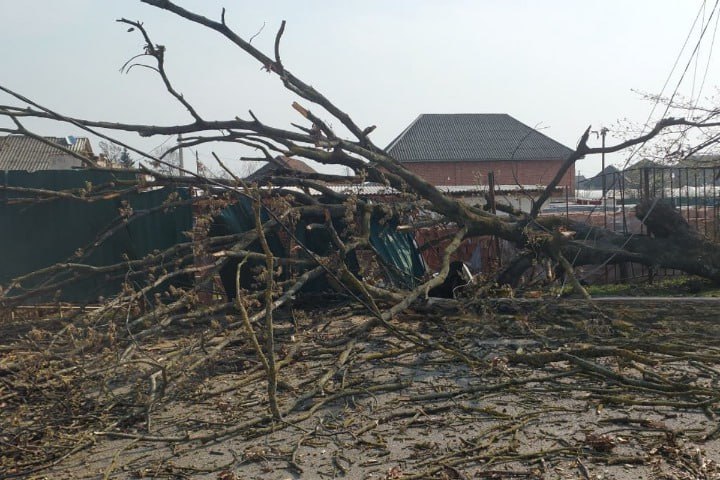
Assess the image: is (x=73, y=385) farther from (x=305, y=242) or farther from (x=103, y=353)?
(x=305, y=242)

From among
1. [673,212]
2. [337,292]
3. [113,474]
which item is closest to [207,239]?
[337,292]

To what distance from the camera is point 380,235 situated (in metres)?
8.69

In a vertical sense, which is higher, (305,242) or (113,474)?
(305,242)

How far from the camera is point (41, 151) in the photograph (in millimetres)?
13258

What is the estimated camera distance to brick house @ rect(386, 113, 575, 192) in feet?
140

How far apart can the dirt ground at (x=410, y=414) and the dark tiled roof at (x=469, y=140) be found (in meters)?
36.3

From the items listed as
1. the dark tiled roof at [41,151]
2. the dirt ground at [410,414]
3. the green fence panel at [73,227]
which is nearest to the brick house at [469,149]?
the dark tiled roof at [41,151]

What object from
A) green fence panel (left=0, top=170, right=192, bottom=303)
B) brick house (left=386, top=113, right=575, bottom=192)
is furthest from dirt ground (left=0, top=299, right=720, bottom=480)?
brick house (left=386, top=113, right=575, bottom=192)

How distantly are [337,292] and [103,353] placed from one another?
2.97 meters

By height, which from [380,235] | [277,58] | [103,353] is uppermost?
[277,58]

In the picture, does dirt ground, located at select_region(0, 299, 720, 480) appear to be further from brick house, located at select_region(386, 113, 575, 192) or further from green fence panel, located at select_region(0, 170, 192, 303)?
brick house, located at select_region(386, 113, 575, 192)

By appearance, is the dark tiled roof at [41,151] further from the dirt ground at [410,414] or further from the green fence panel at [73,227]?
the dirt ground at [410,414]

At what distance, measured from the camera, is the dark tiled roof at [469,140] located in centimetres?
4309

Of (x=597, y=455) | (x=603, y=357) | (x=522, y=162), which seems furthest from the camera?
(x=522, y=162)
